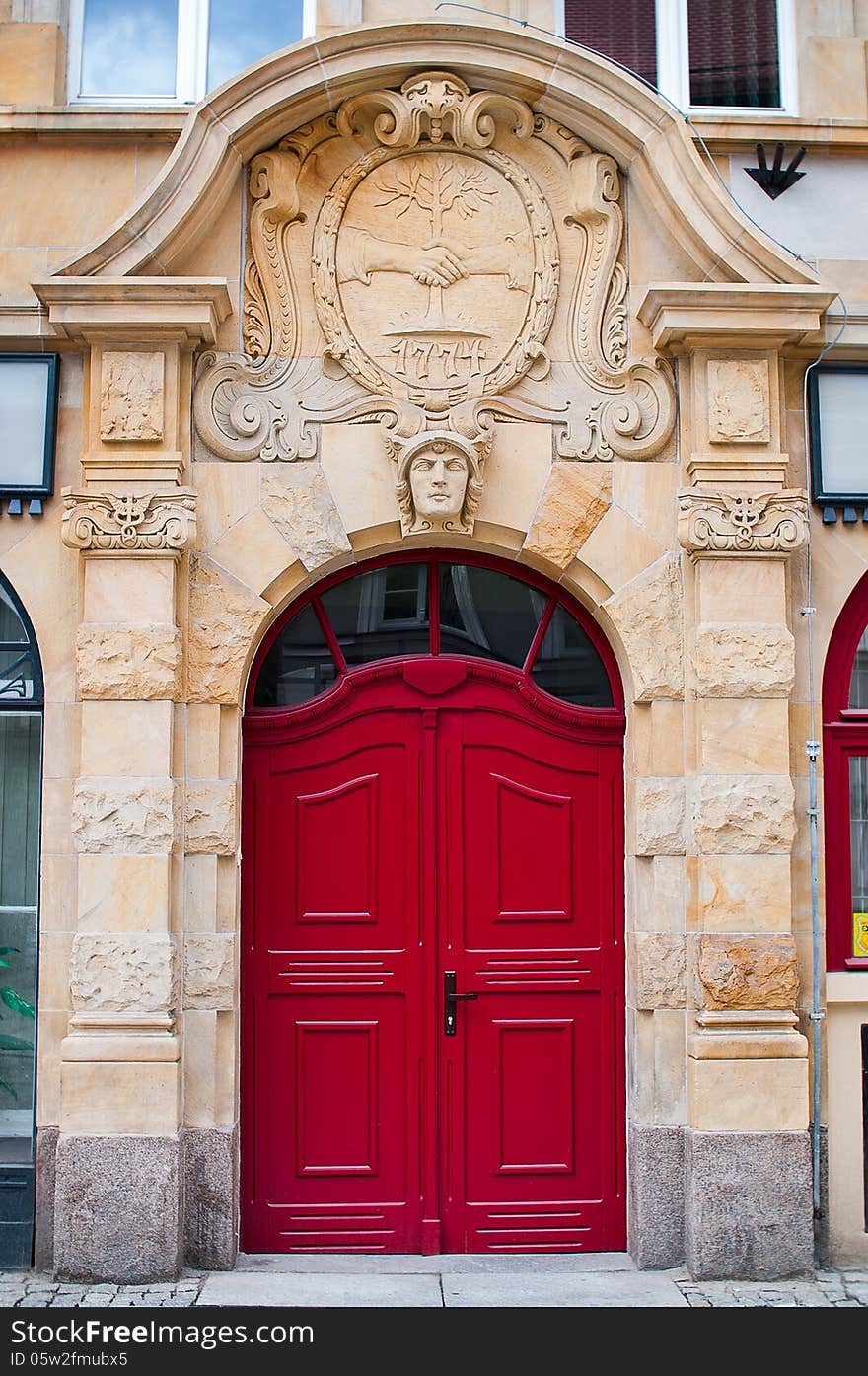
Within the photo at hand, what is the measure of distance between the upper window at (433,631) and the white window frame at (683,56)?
279 cm

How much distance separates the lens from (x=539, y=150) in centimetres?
694

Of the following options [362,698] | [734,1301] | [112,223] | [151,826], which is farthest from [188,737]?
[734,1301]

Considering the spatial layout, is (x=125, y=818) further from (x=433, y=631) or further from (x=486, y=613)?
(x=486, y=613)

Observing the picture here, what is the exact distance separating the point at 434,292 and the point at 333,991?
346 cm

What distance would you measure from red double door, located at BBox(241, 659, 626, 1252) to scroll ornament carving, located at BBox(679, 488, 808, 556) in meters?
1.04

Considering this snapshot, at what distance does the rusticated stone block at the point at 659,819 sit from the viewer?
6605 mm

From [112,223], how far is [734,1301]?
18.9ft

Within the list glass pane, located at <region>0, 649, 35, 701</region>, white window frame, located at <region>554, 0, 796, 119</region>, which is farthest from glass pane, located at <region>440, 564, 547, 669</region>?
white window frame, located at <region>554, 0, 796, 119</region>

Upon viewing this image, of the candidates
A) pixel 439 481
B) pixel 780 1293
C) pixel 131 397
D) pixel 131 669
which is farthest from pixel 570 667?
pixel 780 1293

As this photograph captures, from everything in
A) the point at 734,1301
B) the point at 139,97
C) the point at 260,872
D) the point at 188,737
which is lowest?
the point at 734,1301

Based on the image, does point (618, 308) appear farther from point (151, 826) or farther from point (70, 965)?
point (70, 965)

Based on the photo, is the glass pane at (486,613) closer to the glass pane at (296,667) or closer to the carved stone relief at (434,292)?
the carved stone relief at (434,292)

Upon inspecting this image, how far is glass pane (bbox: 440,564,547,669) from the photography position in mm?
6973

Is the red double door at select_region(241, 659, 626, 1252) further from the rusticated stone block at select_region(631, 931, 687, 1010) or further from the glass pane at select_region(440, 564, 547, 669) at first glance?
the rusticated stone block at select_region(631, 931, 687, 1010)
